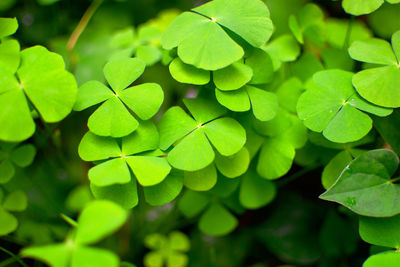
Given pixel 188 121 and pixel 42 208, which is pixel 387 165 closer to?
pixel 188 121

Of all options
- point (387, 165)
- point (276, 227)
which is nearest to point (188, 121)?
point (387, 165)

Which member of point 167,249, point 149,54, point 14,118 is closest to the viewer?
point 14,118

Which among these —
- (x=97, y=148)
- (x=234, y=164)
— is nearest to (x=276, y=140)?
(x=234, y=164)

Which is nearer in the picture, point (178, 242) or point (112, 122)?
point (112, 122)

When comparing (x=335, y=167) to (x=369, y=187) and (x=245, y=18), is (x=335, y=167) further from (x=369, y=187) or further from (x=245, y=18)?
(x=245, y=18)

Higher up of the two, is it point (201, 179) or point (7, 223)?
point (201, 179)

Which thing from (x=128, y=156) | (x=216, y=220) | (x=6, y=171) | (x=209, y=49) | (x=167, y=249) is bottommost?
(x=167, y=249)

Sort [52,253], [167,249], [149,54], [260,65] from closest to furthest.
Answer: [52,253] → [260,65] → [149,54] → [167,249]
